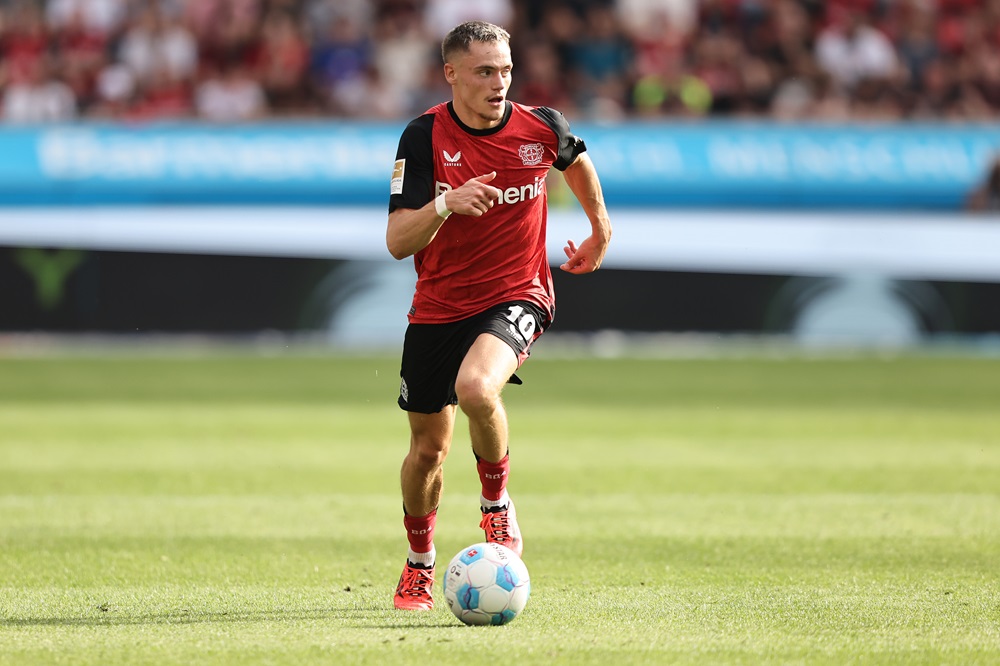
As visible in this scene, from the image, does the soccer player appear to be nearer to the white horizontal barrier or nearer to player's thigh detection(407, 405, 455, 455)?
player's thigh detection(407, 405, 455, 455)

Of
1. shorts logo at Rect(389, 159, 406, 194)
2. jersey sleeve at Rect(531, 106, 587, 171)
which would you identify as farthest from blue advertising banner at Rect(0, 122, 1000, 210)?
shorts logo at Rect(389, 159, 406, 194)

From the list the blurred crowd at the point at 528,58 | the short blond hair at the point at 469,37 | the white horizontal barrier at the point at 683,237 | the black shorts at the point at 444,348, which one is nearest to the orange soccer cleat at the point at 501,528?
the black shorts at the point at 444,348

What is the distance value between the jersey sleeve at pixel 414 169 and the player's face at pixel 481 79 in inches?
7.7

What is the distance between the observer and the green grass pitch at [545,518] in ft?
18.7

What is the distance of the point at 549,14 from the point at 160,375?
27.9 ft

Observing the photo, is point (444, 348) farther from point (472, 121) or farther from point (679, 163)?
point (679, 163)

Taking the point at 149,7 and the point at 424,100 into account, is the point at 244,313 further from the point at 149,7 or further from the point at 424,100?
the point at 149,7

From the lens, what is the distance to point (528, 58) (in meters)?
21.5

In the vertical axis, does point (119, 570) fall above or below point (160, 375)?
above

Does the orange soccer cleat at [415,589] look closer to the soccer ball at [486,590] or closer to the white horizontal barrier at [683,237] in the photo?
the soccer ball at [486,590]

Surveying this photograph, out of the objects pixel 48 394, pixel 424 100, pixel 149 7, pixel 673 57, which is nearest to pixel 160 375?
pixel 48 394

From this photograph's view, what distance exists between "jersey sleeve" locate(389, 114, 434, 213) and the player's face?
196 mm

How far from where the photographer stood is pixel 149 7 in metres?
22.3

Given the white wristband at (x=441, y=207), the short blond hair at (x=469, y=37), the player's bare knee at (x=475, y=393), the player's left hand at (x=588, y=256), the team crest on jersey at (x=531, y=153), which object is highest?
the short blond hair at (x=469, y=37)
